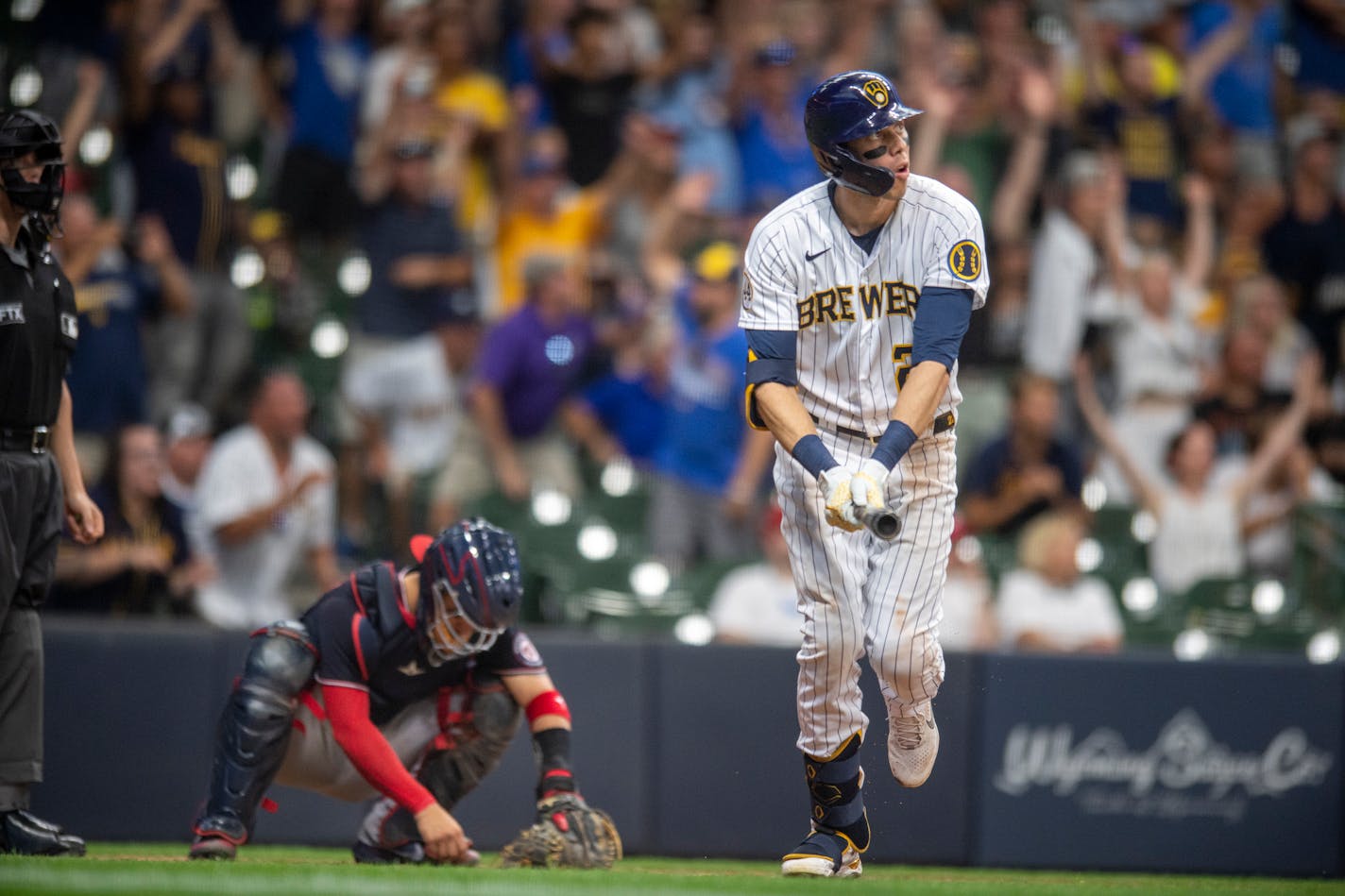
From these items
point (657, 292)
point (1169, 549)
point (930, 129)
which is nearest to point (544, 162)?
point (657, 292)

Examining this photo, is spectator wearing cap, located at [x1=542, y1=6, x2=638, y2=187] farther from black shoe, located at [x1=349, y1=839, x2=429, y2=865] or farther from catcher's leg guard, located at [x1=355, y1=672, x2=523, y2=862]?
black shoe, located at [x1=349, y1=839, x2=429, y2=865]

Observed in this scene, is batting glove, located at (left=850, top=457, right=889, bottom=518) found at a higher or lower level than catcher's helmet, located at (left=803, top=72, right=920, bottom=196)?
lower

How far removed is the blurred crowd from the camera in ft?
29.6

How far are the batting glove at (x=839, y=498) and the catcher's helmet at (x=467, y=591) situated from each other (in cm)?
109

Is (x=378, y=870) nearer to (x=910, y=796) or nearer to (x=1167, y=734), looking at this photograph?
(x=910, y=796)

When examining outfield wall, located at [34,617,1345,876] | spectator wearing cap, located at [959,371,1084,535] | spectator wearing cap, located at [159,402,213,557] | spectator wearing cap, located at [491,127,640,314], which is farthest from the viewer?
spectator wearing cap, located at [491,127,640,314]

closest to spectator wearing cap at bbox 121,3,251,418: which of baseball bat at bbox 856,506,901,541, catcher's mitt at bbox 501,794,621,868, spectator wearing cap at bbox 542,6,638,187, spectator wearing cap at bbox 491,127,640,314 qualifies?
spectator wearing cap at bbox 491,127,640,314

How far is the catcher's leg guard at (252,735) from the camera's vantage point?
5785mm

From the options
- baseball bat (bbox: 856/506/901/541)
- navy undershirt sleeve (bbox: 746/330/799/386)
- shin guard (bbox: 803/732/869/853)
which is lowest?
shin guard (bbox: 803/732/869/853)

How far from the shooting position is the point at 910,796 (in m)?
8.07

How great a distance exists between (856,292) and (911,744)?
1513mm

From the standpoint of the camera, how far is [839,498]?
16.3 ft

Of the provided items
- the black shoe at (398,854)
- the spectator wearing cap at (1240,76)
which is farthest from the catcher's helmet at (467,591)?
the spectator wearing cap at (1240,76)

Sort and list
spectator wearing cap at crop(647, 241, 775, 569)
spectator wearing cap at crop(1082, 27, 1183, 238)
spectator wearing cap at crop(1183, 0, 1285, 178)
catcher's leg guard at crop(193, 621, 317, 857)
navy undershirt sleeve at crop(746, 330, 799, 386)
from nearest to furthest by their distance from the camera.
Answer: navy undershirt sleeve at crop(746, 330, 799, 386) < catcher's leg guard at crop(193, 621, 317, 857) < spectator wearing cap at crop(647, 241, 775, 569) < spectator wearing cap at crop(1082, 27, 1183, 238) < spectator wearing cap at crop(1183, 0, 1285, 178)
